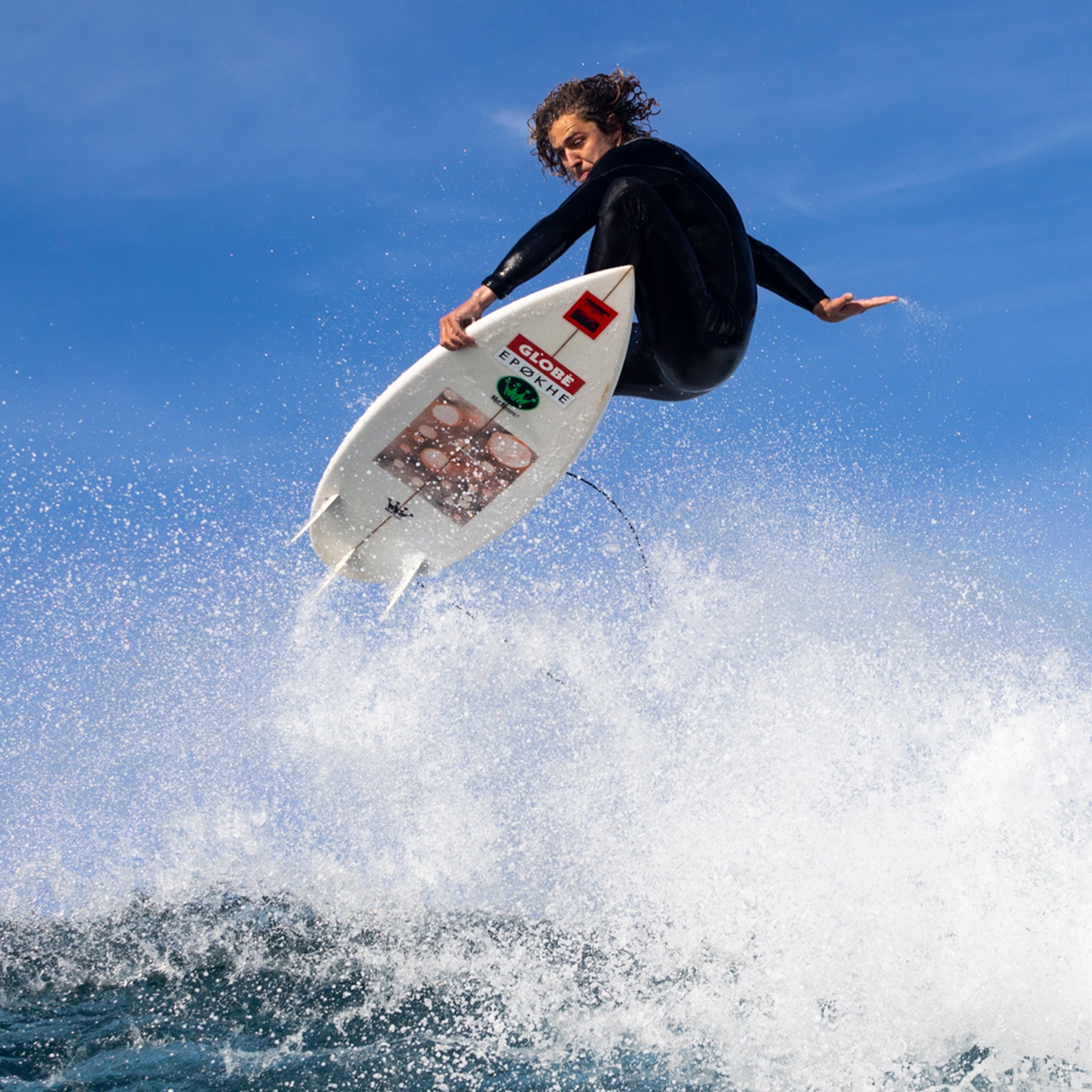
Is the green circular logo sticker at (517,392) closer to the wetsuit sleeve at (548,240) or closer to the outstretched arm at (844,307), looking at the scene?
the wetsuit sleeve at (548,240)

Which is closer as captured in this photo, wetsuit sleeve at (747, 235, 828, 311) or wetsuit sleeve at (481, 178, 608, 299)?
wetsuit sleeve at (481, 178, 608, 299)

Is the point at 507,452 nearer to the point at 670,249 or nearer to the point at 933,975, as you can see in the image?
the point at 670,249

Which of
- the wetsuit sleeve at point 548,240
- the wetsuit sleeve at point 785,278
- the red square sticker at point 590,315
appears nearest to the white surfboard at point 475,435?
the red square sticker at point 590,315

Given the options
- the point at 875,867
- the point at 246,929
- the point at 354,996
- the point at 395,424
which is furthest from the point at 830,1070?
the point at 246,929

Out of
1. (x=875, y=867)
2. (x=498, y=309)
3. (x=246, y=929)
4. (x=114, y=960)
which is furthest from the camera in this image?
(x=246, y=929)

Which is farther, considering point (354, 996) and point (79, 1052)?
point (354, 996)

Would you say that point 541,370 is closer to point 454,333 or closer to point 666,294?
point 454,333

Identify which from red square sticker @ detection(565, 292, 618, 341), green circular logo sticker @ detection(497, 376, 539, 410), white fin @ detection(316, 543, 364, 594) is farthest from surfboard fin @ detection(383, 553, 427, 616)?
red square sticker @ detection(565, 292, 618, 341)

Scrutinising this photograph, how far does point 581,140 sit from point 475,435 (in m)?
2.41

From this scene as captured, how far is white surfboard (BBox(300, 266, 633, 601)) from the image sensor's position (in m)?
5.82

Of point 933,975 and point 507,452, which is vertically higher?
point 507,452

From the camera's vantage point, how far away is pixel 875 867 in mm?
10312

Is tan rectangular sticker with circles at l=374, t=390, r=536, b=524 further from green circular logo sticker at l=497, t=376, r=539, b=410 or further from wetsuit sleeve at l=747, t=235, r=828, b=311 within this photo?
wetsuit sleeve at l=747, t=235, r=828, b=311

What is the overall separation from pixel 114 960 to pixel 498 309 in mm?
9253
